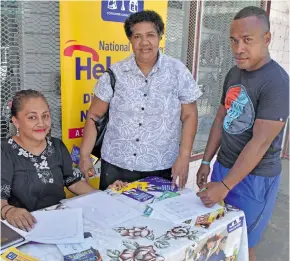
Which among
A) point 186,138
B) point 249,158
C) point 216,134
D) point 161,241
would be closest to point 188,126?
point 186,138

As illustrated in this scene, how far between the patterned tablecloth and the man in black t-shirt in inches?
6.7

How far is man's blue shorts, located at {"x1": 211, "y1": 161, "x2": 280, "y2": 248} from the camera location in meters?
1.73

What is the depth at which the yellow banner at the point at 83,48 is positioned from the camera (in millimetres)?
2225

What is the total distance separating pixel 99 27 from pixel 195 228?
159 cm

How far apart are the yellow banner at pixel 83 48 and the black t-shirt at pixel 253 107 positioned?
3.26ft

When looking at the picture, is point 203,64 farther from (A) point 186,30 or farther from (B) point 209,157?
(B) point 209,157

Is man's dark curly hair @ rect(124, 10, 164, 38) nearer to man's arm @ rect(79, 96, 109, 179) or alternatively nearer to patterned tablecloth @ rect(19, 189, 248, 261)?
man's arm @ rect(79, 96, 109, 179)

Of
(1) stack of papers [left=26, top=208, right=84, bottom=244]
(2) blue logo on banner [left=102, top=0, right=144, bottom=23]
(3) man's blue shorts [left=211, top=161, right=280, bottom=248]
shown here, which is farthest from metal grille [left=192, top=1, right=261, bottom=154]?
(1) stack of papers [left=26, top=208, right=84, bottom=244]

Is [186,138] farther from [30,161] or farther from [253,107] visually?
[30,161]

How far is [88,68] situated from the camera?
2.39m

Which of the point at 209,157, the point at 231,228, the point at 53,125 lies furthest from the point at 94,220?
the point at 53,125

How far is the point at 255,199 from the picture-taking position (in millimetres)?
1739

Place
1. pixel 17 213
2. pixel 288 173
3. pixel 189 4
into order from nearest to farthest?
pixel 17 213
pixel 189 4
pixel 288 173

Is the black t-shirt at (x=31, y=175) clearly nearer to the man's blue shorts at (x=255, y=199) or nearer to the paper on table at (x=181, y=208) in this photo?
the paper on table at (x=181, y=208)
